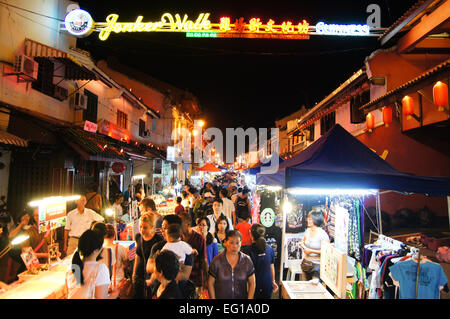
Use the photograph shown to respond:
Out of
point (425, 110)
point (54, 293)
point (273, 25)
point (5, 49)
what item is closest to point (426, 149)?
point (425, 110)

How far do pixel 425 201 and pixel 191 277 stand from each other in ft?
36.5

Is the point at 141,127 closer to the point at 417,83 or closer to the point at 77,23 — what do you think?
the point at 77,23

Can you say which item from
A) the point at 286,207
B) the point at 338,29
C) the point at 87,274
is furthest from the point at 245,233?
the point at 338,29

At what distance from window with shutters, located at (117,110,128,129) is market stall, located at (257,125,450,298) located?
1298cm

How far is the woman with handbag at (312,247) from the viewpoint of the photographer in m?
5.54

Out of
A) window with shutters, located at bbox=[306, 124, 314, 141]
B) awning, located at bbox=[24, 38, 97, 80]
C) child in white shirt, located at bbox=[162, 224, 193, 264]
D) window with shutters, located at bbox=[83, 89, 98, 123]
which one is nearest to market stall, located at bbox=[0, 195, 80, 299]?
child in white shirt, located at bbox=[162, 224, 193, 264]

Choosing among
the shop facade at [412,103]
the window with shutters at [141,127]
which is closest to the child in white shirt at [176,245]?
the shop facade at [412,103]

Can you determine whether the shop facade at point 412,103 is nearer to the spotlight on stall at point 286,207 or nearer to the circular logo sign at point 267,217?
the spotlight on stall at point 286,207

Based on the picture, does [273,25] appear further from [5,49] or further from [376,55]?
[5,49]

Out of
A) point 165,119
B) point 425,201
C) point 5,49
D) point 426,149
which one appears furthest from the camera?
point 165,119

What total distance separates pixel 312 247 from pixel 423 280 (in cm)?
205

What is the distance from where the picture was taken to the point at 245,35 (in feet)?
35.0

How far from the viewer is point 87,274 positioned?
3.38 meters
